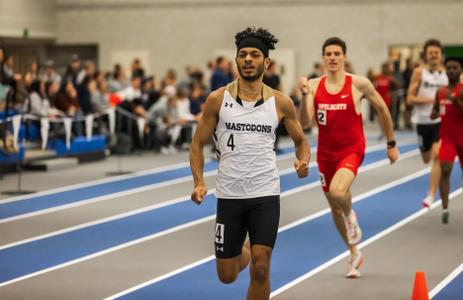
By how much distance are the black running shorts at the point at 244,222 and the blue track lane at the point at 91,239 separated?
2.85 m

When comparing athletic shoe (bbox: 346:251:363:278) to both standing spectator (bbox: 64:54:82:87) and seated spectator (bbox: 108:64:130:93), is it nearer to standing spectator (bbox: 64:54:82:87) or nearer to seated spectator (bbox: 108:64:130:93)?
standing spectator (bbox: 64:54:82:87)

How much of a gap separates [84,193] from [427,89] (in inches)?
228

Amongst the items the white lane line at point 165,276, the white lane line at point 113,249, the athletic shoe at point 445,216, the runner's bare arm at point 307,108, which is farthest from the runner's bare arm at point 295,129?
the athletic shoe at point 445,216

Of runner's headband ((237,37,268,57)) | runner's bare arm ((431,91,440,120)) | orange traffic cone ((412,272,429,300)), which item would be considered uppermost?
runner's headband ((237,37,268,57))

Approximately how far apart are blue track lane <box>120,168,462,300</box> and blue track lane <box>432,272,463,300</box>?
136cm

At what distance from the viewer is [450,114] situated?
40.4ft

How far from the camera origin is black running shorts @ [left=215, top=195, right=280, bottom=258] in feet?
23.2

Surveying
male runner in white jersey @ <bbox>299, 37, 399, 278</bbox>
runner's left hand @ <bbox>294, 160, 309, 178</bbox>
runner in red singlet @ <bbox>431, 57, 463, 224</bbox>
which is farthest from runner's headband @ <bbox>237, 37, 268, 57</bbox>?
runner in red singlet @ <bbox>431, 57, 463, 224</bbox>

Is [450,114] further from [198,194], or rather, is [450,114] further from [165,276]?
[198,194]

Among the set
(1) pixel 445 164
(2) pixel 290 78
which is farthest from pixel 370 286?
(2) pixel 290 78

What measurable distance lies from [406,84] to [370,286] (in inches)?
910

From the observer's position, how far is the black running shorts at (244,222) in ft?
23.2

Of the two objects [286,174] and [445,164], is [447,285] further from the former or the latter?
[286,174]

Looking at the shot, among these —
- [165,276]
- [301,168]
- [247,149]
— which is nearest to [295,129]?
[301,168]
